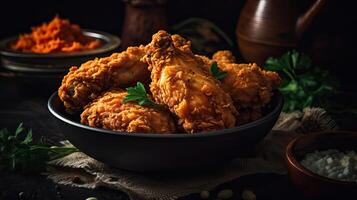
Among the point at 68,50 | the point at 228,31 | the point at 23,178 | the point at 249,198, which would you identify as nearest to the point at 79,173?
the point at 23,178

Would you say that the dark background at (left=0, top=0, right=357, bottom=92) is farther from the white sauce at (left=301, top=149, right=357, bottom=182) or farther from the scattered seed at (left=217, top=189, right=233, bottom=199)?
the scattered seed at (left=217, top=189, right=233, bottom=199)

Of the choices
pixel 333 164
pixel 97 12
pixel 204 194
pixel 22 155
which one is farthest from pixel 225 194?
pixel 97 12

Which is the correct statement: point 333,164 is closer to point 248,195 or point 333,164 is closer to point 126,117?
point 248,195

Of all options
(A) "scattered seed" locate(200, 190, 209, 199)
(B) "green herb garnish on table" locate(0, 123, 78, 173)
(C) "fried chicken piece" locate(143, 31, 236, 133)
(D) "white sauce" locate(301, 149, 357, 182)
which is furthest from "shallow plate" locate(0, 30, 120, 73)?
(D) "white sauce" locate(301, 149, 357, 182)

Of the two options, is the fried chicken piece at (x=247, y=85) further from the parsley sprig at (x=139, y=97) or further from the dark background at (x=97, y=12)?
the dark background at (x=97, y=12)

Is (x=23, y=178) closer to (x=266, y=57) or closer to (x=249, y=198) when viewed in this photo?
(x=249, y=198)
